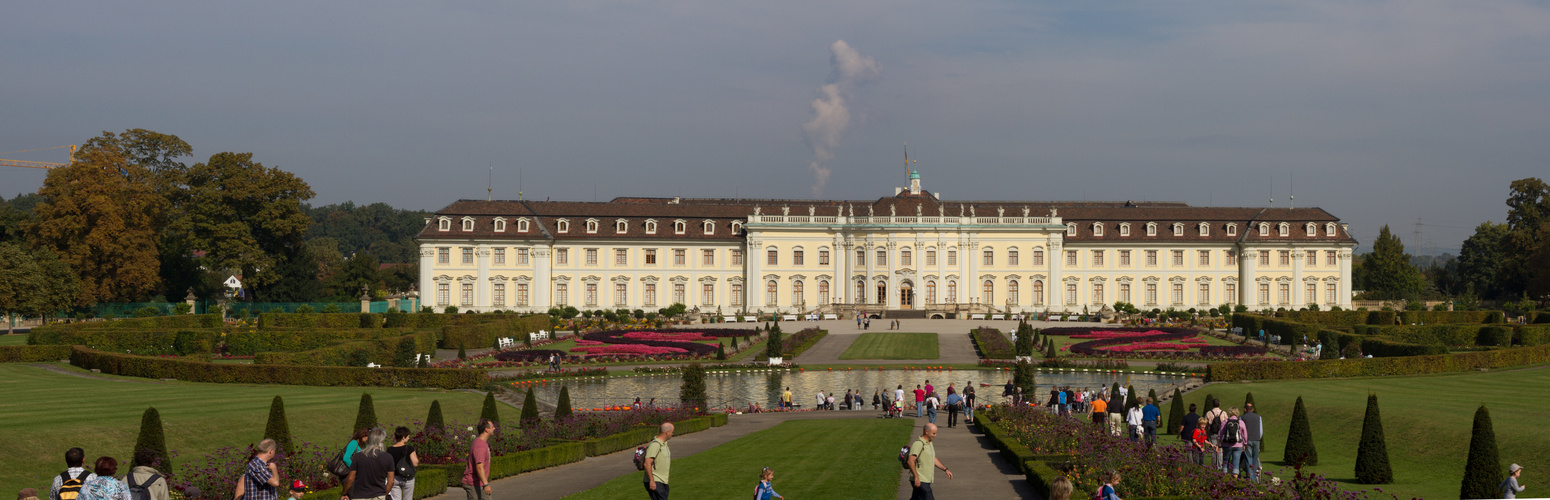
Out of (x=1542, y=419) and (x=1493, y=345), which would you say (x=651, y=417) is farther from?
(x=1493, y=345)

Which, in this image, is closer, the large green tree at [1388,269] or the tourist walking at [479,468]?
the tourist walking at [479,468]

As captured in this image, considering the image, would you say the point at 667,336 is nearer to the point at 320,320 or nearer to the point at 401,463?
the point at 320,320

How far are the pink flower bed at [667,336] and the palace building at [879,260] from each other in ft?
72.7

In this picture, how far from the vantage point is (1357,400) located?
27516mm

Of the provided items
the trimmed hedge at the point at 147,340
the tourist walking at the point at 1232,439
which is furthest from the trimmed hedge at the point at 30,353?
the tourist walking at the point at 1232,439

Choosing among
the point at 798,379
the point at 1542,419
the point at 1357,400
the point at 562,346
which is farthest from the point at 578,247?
the point at 1542,419

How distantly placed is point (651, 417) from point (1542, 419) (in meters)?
17.2

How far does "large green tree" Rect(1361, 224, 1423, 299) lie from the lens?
90.8 metres

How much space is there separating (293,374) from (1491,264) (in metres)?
87.2

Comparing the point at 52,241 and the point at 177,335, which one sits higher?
the point at 52,241

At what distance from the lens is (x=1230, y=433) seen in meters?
17.1

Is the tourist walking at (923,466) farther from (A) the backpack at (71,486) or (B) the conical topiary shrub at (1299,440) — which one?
(B) the conical topiary shrub at (1299,440)

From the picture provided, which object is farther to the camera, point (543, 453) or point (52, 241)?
point (52, 241)

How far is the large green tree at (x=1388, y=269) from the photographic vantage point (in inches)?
3573
